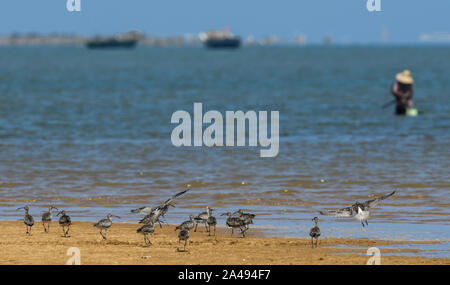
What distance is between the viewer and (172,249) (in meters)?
14.2

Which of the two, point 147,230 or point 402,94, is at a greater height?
point 402,94

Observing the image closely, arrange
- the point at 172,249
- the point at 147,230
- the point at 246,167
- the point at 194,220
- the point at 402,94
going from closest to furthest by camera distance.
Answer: the point at 172,249, the point at 147,230, the point at 194,220, the point at 246,167, the point at 402,94

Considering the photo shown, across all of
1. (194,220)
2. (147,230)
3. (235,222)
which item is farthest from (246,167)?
(147,230)

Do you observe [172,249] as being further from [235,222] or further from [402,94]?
[402,94]

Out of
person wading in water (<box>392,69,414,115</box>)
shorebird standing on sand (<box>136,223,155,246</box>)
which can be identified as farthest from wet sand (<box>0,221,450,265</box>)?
person wading in water (<box>392,69,414,115</box>)

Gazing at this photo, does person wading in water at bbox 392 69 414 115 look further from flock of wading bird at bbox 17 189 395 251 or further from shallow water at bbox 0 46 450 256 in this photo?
flock of wading bird at bbox 17 189 395 251

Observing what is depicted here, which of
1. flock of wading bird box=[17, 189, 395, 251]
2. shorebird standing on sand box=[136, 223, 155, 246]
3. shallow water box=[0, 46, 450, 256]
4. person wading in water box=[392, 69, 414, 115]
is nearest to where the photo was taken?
shorebird standing on sand box=[136, 223, 155, 246]

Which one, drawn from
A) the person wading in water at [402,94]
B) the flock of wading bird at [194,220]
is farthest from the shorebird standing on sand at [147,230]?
the person wading in water at [402,94]

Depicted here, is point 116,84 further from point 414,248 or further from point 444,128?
→ point 414,248

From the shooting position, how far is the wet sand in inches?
520

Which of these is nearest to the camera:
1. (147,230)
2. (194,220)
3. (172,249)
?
(172,249)

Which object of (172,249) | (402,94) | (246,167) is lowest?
(172,249)

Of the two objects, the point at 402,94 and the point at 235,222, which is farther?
the point at 402,94

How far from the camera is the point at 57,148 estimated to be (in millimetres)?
30344
